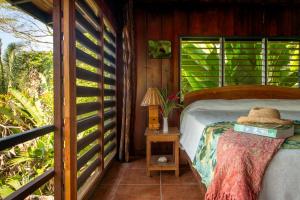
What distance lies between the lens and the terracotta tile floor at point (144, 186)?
6.98 feet

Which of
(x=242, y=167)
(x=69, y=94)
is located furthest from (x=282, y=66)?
(x=69, y=94)

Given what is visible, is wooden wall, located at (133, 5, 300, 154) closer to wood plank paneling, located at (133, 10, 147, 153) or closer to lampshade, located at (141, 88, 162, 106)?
wood plank paneling, located at (133, 10, 147, 153)

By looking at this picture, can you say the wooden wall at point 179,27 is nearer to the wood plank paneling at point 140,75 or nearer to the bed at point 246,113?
the wood plank paneling at point 140,75

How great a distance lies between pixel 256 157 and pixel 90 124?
1.43m

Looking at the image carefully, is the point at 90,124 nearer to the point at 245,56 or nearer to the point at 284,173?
the point at 284,173

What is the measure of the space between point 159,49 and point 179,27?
0.42m

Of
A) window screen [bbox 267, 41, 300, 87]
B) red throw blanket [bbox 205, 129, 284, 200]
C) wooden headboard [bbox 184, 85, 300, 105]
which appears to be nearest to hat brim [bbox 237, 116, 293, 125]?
red throw blanket [bbox 205, 129, 284, 200]

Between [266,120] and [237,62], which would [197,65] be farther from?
[266,120]

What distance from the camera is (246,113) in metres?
2.43

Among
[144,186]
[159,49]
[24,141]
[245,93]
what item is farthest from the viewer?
[159,49]

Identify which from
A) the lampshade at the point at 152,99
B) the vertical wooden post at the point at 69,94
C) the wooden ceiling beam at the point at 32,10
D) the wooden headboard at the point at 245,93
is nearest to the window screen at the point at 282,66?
the wooden headboard at the point at 245,93

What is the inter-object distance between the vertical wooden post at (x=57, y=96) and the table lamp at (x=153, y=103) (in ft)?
4.54

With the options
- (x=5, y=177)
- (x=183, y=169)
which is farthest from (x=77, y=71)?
(x=183, y=169)

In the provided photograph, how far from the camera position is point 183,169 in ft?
9.52
